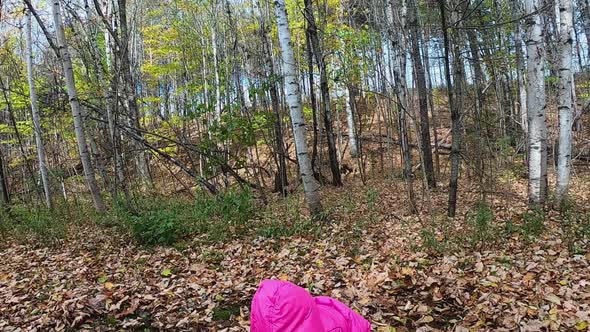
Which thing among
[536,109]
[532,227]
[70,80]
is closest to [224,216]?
[70,80]

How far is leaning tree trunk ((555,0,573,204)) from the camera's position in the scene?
20.7 feet

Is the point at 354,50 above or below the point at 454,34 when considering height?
above

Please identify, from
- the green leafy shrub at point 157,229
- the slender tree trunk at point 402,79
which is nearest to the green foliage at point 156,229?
the green leafy shrub at point 157,229

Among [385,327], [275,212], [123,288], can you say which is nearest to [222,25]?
[275,212]

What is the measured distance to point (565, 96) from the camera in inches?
251

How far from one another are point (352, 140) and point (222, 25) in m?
6.64

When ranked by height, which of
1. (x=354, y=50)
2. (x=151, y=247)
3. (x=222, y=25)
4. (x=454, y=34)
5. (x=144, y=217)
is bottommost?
(x=151, y=247)

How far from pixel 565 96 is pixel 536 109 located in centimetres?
46

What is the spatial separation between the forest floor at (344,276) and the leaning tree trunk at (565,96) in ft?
2.24

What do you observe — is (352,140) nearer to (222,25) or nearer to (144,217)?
(222,25)

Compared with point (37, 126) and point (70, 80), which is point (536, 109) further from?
point (37, 126)

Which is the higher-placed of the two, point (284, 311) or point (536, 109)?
point (536, 109)

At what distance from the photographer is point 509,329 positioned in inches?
128

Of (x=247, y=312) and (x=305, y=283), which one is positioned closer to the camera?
(x=247, y=312)
